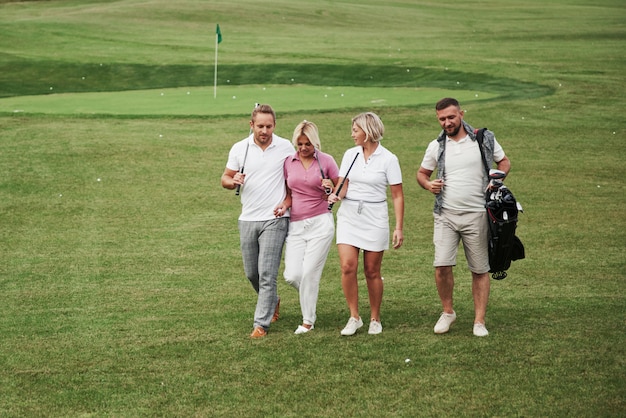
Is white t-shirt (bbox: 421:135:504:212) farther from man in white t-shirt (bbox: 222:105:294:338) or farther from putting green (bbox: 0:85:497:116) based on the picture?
putting green (bbox: 0:85:497:116)

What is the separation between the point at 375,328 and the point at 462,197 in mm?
1386

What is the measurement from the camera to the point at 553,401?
6.75 metres

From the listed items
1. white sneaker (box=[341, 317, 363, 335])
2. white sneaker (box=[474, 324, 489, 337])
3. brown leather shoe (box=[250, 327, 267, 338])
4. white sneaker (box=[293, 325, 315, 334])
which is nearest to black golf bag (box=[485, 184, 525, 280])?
white sneaker (box=[474, 324, 489, 337])

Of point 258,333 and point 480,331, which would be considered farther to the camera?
point 258,333

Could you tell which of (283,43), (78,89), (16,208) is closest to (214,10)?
(283,43)

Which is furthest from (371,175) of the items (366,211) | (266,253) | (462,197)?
(266,253)

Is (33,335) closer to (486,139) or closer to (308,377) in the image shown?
(308,377)

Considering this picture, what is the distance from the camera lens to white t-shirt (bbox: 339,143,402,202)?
8500 mm

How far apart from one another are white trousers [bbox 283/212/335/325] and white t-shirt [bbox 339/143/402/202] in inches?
14.3

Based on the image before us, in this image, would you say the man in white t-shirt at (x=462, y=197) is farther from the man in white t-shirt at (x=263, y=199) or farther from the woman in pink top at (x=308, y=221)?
the man in white t-shirt at (x=263, y=199)

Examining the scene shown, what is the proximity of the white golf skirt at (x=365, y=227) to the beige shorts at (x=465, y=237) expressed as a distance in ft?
1.63

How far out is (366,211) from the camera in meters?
8.49

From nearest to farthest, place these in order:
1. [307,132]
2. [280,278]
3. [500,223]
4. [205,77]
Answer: [500,223], [307,132], [280,278], [205,77]

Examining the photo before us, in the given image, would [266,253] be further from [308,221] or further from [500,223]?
[500,223]
